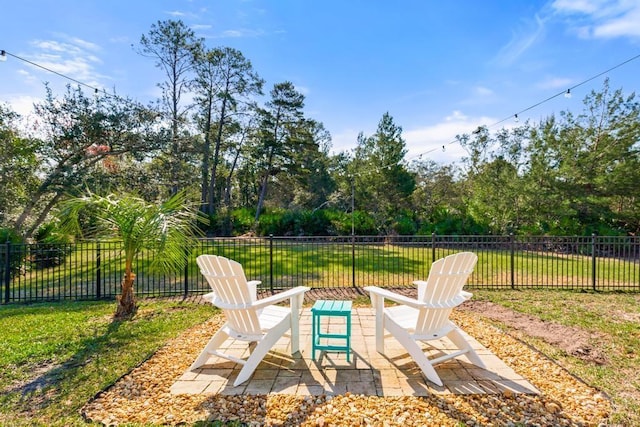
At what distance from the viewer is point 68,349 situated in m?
3.48

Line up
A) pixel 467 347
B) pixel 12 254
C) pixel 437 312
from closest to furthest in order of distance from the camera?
1. pixel 437 312
2. pixel 467 347
3. pixel 12 254

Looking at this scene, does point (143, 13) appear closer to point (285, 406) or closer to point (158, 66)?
point (285, 406)

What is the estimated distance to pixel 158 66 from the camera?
16.8 m

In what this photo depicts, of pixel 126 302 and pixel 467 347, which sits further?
pixel 126 302

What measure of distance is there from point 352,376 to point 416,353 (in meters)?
0.58

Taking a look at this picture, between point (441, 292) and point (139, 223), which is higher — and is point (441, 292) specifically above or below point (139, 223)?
below

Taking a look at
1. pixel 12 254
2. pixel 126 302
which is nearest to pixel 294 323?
pixel 126 302

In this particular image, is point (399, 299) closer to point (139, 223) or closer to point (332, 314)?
point (332, 314)

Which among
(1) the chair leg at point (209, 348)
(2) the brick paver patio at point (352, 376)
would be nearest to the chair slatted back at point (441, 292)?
(2) the brick paver patio at point (352, 376)

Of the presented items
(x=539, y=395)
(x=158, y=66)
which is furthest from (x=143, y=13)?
(x=158, y=66)

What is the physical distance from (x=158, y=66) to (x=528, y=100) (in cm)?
1683

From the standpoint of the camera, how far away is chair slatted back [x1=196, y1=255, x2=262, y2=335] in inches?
112

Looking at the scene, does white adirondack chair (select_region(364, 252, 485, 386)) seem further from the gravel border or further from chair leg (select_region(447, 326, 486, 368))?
the gravel border

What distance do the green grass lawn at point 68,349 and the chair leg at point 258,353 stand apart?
110 cm
